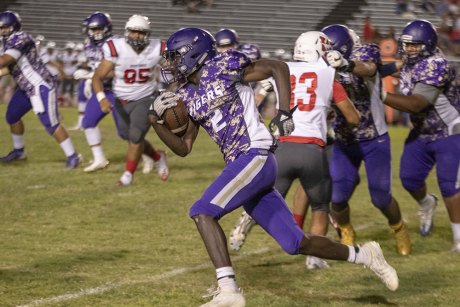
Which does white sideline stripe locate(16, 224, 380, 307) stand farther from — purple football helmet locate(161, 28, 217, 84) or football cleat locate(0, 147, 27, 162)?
football cleat locate(0, 147, 27, 162)

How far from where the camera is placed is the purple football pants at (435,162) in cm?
670

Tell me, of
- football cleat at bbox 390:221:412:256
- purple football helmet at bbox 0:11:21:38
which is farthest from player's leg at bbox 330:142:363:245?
purple football helmet at bbox 0:11:21:38

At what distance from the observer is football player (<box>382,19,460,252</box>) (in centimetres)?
641

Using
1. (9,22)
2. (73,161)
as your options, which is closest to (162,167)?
(73,161)

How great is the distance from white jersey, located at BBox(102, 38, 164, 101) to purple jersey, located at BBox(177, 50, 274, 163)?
5017 millimetres

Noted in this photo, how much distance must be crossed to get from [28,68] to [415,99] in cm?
545

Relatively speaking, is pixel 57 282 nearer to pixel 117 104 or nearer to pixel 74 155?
pixel 117 104

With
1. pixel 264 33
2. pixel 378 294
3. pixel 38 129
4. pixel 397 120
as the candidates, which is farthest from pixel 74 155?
pixel 264 33

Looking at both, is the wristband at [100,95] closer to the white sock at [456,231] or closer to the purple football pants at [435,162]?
the purple football pants at [435,162]

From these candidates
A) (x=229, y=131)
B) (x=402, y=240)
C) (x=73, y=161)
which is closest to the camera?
(x=229, y=131)

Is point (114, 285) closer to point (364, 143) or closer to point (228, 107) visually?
point (228, 107)

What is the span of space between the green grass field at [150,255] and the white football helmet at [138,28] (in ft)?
4.86

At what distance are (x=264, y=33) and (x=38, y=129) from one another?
8364mm

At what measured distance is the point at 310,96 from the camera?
586 cm
